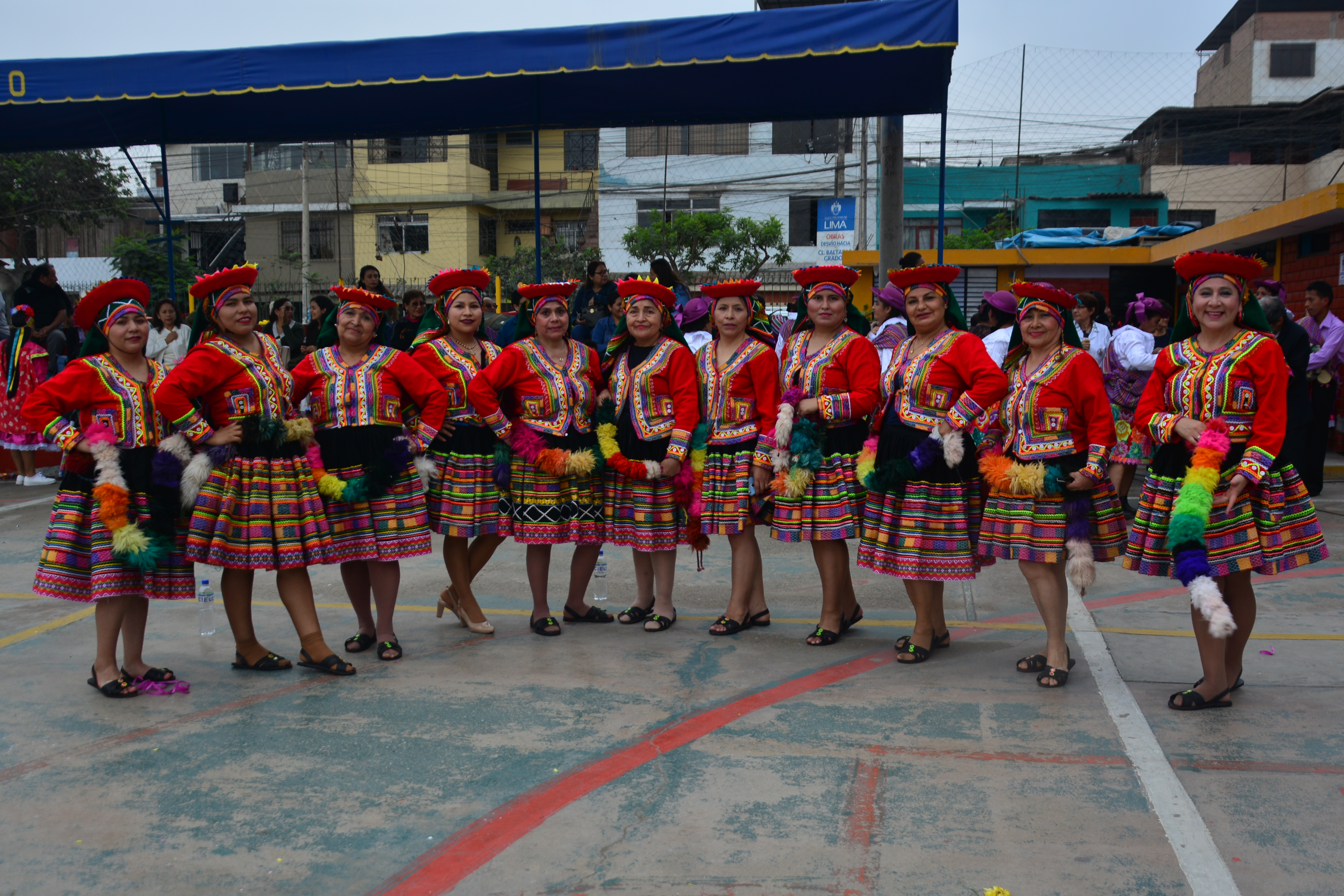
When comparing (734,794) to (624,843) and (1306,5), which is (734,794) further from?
(1306,5)

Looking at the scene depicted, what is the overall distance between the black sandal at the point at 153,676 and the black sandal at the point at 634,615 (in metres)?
2.28

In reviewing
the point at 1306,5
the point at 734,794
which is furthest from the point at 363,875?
the point at 1306,5

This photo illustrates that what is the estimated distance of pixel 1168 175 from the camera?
31.1m

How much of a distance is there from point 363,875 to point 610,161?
99.3 feet

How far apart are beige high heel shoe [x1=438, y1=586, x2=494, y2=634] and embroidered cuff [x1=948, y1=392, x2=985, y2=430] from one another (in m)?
2.72

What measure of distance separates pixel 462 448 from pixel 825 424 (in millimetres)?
1915

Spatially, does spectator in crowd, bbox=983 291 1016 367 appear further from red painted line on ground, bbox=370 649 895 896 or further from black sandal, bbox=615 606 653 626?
black sandal, bbox=615 606 653 626

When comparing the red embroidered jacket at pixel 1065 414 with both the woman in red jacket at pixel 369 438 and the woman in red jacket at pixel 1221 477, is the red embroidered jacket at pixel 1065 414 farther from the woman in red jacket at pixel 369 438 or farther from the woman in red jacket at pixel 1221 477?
the woman in red jacket at pixel 369 438

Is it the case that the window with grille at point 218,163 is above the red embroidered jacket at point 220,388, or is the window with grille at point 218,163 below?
above

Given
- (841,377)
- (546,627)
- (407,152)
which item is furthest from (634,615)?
(407,152)

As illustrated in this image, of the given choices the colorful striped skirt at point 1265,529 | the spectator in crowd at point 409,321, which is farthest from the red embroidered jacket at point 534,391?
the colorful striped skirt at point 1265,529

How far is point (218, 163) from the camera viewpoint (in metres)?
38.6

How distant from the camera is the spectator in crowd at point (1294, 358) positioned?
654 centimetres

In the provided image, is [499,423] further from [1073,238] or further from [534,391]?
[1073,238]
